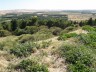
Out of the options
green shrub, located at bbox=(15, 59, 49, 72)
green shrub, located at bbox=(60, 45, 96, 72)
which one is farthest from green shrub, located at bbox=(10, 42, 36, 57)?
green shrub, located at bbox=(60, 45, 96, 72)

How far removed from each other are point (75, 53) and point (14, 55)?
2926 millimetres

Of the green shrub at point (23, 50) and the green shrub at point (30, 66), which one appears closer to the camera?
the green shrub at point (30, 66)

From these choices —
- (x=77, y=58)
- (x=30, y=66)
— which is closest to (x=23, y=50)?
(x=30, y=66)

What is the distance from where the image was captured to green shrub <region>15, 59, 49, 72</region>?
308 inches

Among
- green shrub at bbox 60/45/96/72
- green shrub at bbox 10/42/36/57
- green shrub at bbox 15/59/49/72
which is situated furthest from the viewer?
green shrub at bbox 10/42/36/57

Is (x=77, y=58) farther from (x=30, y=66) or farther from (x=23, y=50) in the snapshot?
(x=23, y=50)

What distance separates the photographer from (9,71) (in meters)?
7.71

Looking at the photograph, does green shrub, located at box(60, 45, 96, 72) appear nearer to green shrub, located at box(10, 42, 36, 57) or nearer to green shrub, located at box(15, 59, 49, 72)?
green shrub, located at box(15, 59, 49, 72)

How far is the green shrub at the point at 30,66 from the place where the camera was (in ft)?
25.7

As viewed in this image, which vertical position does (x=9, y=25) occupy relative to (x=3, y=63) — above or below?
below

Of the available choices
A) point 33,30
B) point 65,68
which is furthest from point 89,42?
point 33,30

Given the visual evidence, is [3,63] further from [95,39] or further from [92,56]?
[95,39]

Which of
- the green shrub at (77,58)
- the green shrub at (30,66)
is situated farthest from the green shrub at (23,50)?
the green shrub at (77,58)

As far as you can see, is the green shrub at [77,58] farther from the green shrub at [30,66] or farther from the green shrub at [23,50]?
the green shrub at [23,50]
